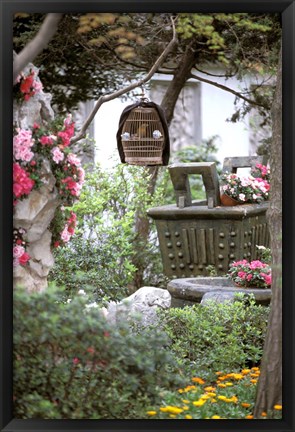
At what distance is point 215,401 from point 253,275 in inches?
82.8

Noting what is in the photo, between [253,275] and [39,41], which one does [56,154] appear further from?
[253,275]

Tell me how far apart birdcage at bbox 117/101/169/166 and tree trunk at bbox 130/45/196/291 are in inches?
67.9

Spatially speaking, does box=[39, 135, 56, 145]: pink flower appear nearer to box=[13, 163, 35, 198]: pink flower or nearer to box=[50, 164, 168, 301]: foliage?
box=[13, 163, 35, 198]: pink flower

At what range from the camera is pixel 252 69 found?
9.28 meters

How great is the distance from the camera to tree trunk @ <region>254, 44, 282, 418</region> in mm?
4672

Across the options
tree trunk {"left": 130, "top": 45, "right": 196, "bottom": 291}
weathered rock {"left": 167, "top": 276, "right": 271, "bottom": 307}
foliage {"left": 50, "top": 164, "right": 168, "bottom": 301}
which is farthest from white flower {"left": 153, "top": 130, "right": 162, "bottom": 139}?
A: tree trunk {"left": 130, "top": 45, "right": 196, "bottom": 291}

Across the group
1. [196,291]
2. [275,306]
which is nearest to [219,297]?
[196,291]

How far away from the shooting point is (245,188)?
8.86 m

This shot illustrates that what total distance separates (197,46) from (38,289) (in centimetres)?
471

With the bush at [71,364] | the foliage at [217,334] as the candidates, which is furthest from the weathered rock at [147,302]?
the bush at [71,364]

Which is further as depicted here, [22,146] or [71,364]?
[22,146]
